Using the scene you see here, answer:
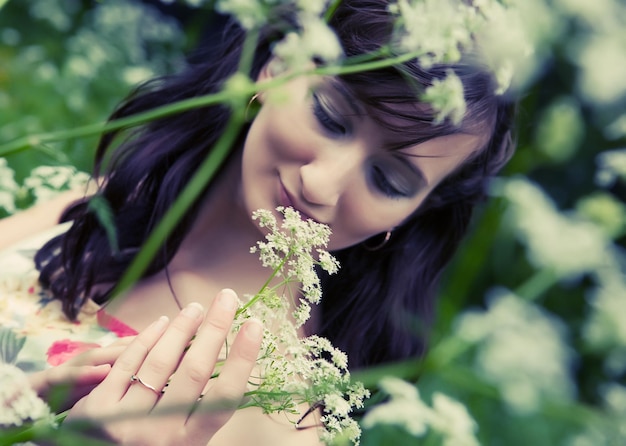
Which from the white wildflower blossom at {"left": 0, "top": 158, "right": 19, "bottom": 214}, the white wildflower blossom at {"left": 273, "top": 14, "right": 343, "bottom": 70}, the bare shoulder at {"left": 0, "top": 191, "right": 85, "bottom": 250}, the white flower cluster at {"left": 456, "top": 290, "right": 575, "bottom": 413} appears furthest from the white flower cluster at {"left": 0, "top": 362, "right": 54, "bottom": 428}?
the bare shoulder at {"left": 0, "top": 191, "right": 85, "bottom": 250}

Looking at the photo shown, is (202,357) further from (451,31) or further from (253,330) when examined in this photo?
(451,31)

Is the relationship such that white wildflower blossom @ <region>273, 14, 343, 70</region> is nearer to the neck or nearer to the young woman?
the young woman

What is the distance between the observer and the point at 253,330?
1.80 ft

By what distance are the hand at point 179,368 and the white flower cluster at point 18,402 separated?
76mm

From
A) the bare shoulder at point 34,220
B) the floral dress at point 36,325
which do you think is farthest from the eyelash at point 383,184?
the bare shoulder at point 34,220

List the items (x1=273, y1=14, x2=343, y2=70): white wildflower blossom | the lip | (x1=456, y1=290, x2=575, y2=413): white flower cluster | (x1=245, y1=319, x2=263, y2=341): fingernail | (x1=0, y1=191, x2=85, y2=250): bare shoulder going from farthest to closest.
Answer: (x1=0, y1=191, x2=85, y2=250): bare shoulder, the lip, (x1=456, y1=290, x2=575, y2=413): white flower cluster, (x1=245, y1=319, x2=263, y2=341): fingernail, (x1=273, y1=14, x2=343, y2=70): white wildflower blossom

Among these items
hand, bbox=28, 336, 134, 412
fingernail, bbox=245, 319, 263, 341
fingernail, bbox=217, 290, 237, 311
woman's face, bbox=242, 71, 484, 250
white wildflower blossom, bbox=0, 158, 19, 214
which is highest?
woman's face, bbox=242, 71, 484, 250

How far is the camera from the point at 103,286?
3.21 feet

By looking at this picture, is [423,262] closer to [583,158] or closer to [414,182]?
[414,182]

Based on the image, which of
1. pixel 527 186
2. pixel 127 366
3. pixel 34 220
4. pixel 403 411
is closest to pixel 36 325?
pixel 34 220

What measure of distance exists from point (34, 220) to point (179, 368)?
0.68m

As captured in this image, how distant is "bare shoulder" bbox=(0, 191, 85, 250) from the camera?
112 cm

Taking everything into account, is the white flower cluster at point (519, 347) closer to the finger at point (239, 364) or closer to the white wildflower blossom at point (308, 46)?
the finger at point (239, 364)

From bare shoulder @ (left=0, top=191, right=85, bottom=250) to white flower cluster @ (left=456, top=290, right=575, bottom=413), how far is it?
696 mm
